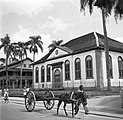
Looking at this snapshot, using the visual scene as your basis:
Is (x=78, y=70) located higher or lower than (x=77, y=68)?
lower

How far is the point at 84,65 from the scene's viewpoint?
3262cm

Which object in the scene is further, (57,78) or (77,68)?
(57,78)

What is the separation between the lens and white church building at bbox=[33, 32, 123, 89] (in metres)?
30.7

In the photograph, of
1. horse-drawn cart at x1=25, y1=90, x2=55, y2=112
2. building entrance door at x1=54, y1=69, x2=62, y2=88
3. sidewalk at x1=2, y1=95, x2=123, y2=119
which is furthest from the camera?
building entrance door at x1=54, y1=69, x2=62, y2=88

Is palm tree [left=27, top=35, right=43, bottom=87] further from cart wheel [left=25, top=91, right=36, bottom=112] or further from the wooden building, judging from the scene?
cart wheel [left=25, top=91, right=36, bottom=112]

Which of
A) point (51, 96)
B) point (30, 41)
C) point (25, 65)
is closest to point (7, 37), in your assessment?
point (30, 41)

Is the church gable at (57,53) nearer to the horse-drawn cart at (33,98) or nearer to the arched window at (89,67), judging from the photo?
the arched window at (89,67)

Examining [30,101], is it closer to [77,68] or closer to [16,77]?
[77,68]

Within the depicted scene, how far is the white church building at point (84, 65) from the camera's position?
30656 mm

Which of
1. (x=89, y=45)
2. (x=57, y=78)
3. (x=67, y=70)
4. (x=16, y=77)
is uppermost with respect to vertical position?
(x=89, y=45)

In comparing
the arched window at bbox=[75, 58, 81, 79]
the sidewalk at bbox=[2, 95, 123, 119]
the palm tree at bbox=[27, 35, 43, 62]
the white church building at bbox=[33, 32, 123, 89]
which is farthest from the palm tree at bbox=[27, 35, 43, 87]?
the sidewalk at bbox=[2, 95, 123, 119]

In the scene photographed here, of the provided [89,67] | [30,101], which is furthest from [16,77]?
[30,101]

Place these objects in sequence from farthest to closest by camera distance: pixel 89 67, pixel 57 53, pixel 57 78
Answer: pixel 57 53
pixel 57 78
pixel 89 67

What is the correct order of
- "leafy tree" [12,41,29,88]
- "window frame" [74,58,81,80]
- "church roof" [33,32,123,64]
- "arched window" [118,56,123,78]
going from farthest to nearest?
"leafy tree" [12,41,29,88] → "window frame" [74,58,81,80] → "arched window" [118,56,123,78] → "church roof" [33,32,123,64]
